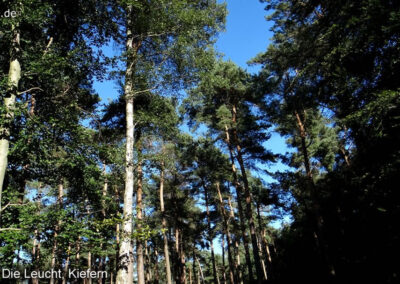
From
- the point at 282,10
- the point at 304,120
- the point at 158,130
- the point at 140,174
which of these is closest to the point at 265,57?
the point at 282,10

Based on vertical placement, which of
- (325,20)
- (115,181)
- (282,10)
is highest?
(282,10)

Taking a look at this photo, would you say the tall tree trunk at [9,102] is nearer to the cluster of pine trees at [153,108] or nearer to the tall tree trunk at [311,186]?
the cluster of pine trees at [153,108]

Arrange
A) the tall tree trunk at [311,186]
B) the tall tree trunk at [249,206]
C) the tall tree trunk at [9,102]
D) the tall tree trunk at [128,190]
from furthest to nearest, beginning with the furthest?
the tall tree trunk at [311,186] < the tall tree trunk at [249,206] < the tall tree trunk at [128,190] < the tall tree trunk at [9,102]

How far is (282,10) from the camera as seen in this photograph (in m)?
12.0

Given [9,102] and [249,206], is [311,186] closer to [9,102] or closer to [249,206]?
[249,206]

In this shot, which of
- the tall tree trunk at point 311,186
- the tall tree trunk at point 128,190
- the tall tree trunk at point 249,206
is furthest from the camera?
the tall tree trunk at point 311,186

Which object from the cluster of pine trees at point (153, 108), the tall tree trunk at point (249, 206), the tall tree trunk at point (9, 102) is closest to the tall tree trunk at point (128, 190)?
the cluster of pine trees at point (153, 108)

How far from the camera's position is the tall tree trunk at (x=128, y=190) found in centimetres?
603

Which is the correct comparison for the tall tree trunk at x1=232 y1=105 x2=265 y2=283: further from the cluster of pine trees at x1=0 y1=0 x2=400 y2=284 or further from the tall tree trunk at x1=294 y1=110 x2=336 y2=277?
the tall tree trunk at x1=294 y1=110 x2=336 y2=277

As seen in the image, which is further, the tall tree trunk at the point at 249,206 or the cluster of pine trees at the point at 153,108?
the tall tree trunk at the point at 249,206

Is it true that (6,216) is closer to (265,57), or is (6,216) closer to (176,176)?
(265,57)

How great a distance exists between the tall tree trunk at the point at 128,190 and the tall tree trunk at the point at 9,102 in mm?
3064

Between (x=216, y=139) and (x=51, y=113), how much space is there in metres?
11.2

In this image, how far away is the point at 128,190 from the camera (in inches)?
281
